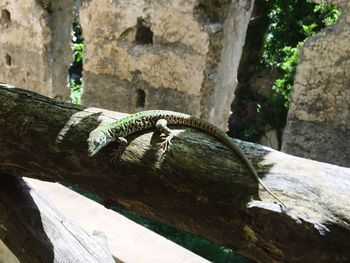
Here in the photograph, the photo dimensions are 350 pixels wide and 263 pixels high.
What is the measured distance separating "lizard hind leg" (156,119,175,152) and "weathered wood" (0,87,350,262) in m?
0.03

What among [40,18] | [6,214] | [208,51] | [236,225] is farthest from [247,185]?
[40,18]

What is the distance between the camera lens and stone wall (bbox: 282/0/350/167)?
12.1ft

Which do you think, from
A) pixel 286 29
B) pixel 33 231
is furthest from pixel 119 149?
pixel 286 29

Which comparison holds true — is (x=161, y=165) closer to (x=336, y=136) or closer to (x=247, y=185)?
(x=247, y=185)

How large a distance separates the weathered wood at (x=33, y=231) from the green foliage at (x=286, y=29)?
6994 millimetres

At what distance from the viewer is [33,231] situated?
2018 mm

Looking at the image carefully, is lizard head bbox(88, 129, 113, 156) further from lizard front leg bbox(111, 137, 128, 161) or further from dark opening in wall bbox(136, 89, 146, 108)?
dark opening in wall bbox(136, 89, 146, 108)

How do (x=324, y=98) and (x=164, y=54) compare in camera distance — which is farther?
(x=164, y=54)

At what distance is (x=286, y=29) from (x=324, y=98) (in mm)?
5922

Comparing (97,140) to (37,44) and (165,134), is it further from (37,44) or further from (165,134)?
(37,44)

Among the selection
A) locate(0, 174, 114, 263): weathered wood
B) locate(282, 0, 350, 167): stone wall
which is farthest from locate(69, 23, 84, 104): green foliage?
locate(0, 174, 114, 263): weathered wood

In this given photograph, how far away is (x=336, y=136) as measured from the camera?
3883 millimetres

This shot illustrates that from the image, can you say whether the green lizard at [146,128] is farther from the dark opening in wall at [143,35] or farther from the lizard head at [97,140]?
the dark opening in wall at [143,35]

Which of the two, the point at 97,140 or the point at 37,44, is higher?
the point at 97,140
